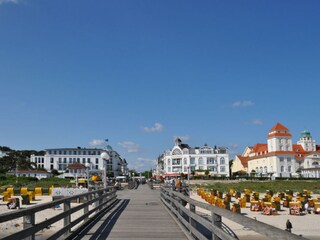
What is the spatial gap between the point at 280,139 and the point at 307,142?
2001 centimetres

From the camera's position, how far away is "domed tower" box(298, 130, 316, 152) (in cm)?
13012

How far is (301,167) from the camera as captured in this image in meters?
117

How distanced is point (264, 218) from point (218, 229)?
20.6m

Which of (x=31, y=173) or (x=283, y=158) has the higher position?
(x=283, y=158)

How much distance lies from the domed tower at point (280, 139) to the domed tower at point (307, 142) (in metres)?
16.0

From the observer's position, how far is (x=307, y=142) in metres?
131

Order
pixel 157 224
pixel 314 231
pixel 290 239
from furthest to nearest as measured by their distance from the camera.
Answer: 1. pixel 314 231
2. pixel 157 224
3. pixel 290 239

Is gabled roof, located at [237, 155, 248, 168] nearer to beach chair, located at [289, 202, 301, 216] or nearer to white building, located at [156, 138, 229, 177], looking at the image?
white building, located at [156, 138, 229, 177]

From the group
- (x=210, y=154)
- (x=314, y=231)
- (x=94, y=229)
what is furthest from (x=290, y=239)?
(x=210, y=154)

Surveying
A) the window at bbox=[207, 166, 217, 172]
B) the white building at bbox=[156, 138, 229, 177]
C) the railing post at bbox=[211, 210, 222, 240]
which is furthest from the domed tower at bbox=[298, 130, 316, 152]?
the railing post at bbox=[211, 210, 222, 240]

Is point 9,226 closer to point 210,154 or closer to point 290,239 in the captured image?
point 290,239

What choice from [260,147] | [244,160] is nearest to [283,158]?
[260,147]

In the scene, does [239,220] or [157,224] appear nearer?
[239,220]

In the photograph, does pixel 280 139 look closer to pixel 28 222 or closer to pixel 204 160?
pixel 204 160
